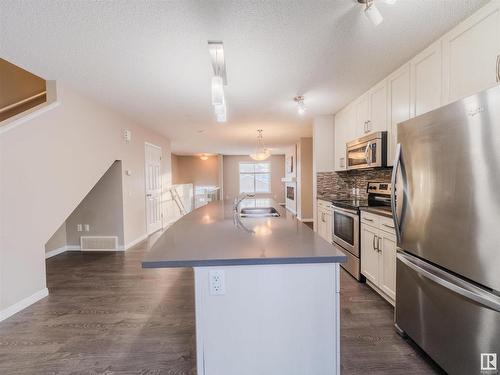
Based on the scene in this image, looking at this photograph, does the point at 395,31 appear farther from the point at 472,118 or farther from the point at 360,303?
the point at 360,303

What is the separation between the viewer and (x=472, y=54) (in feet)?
5.58

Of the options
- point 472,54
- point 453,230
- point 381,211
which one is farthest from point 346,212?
point 472,54

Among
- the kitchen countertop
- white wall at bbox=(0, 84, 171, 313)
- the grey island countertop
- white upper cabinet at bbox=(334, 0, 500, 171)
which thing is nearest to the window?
white wall at bbox=(0, 84, 171, 313)

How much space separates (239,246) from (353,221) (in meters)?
2.03

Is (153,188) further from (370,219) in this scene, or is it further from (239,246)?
(239,246)

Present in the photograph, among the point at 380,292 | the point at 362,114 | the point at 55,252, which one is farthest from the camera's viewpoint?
the point at 55,252

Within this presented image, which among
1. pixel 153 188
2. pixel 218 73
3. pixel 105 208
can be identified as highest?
pixel 218 73

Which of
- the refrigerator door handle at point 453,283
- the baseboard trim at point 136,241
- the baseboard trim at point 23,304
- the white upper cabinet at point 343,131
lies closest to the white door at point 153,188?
the baseboard trim at point 136,241

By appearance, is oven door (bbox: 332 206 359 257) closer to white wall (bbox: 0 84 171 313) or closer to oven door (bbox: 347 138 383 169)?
oven door (bbox: 347 138 383 169)

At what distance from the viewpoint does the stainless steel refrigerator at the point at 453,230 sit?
1.16m

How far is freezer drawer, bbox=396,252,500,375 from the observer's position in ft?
3.87

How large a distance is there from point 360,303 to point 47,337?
109 inches

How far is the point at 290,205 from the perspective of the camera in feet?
28.6

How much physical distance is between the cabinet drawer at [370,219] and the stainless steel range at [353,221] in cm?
11
